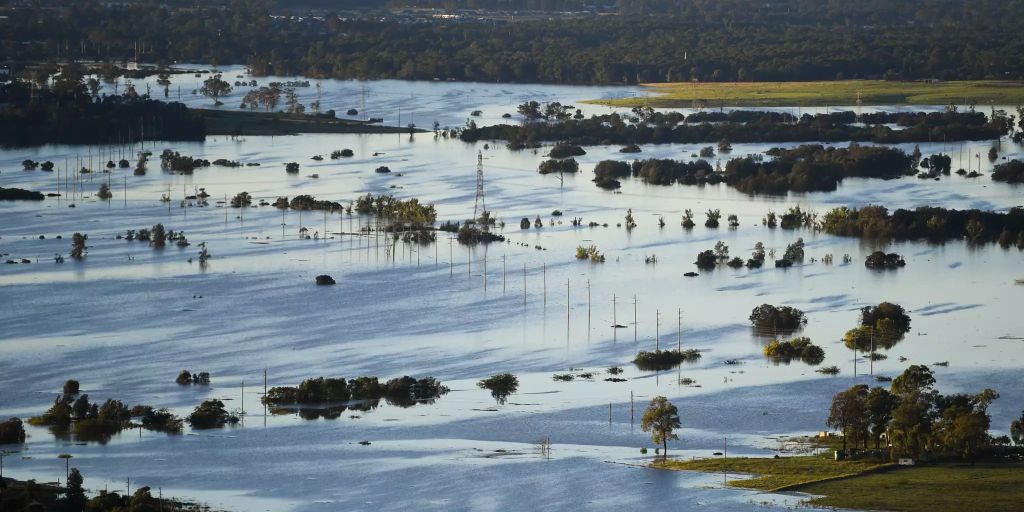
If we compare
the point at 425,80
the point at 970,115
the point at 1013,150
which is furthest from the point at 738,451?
the point at 425,80

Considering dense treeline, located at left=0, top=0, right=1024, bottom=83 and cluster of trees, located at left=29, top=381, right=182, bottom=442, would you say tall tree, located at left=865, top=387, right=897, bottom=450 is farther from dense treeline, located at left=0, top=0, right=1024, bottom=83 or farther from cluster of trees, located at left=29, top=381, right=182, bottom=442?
dense treeline, located at left=0, top=0, right=1024, bottom=83

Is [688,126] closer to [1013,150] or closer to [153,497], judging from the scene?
[1013,150]

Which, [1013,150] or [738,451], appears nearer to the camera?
[738,451]

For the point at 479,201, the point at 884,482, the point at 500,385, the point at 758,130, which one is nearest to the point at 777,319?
the point at 500,385

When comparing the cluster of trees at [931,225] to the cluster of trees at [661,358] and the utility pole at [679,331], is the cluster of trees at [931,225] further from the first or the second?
the cluster of trees at [661,358]

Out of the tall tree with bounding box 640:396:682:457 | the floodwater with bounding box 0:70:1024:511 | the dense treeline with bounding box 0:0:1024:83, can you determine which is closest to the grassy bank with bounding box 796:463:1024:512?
the floodwater with bounding box 0:70:1024:511

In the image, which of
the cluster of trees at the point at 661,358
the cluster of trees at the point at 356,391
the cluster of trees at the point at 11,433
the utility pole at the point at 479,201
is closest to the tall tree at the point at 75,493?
the cluster of trees at the point at 11,433
